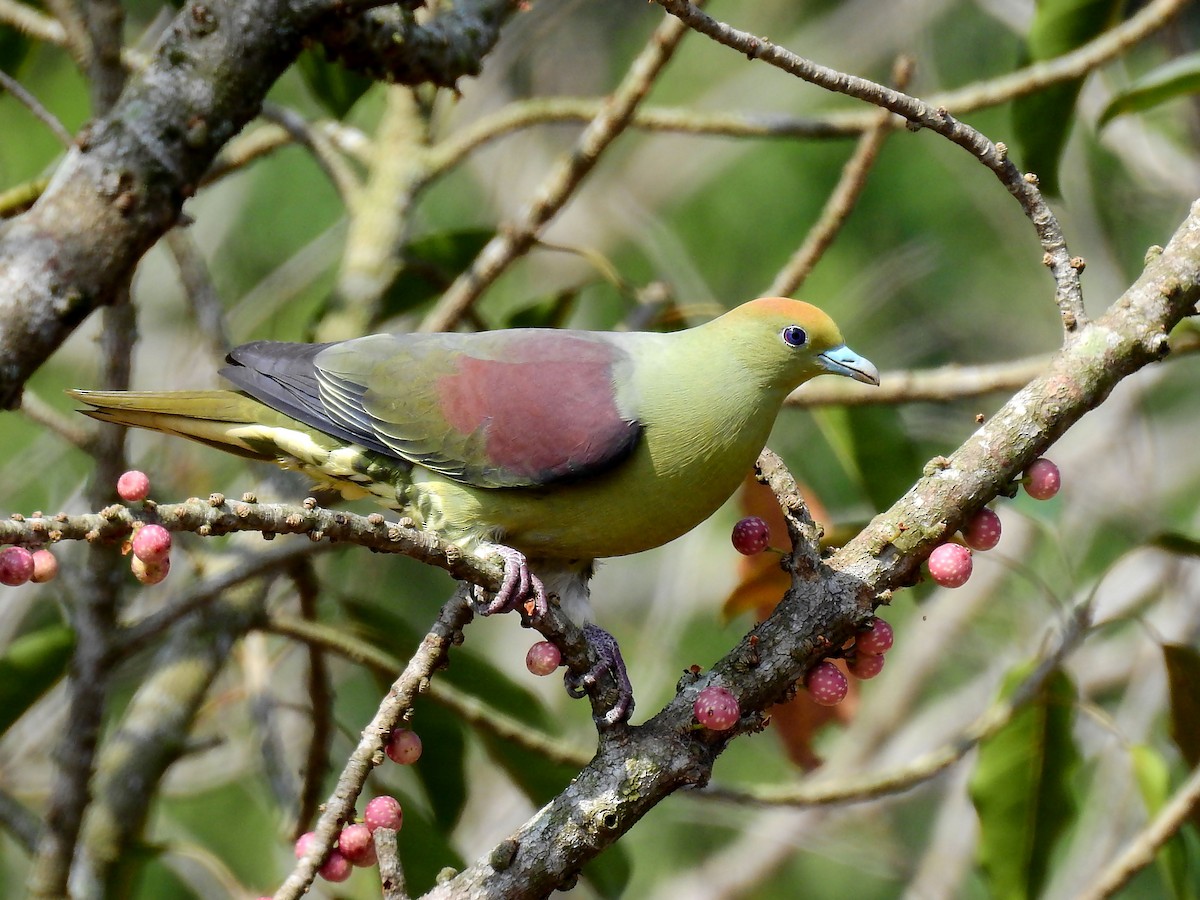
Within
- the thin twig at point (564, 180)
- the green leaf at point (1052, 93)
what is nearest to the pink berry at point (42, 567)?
the thin twig at point (564, 180)

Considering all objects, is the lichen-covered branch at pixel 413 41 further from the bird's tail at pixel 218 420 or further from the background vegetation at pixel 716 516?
the bird's tail at pixel 218 420

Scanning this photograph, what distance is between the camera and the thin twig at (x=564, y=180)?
108 inches

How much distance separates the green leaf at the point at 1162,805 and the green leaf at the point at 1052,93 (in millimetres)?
1262

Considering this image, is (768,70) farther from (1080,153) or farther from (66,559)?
(66,559)

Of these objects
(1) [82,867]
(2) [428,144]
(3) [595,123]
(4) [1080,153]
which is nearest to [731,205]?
(4) [1080,153]

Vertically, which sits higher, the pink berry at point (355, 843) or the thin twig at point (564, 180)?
the thin twig at point (564, 180)

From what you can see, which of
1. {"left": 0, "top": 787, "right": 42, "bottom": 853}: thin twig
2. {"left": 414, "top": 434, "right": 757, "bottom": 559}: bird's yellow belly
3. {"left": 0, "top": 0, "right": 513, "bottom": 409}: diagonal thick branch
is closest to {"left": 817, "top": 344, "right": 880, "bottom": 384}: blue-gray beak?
{"left": 414, "top": 434, "right": 757, "bottom": 559}: bird's yellow belly

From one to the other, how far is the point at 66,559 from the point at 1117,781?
326cm

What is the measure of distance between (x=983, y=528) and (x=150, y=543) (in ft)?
3.72

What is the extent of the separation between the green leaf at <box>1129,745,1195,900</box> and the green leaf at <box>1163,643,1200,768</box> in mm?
68

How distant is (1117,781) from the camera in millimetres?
4207

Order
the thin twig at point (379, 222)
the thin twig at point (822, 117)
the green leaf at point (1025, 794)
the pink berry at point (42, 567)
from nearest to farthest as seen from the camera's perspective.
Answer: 1. the pink berry at point (42, 567)
2. the green leaf at point (1025, 794)
3. the thin twig at point (822, 117)
4. the thin twig at point (379, 222)

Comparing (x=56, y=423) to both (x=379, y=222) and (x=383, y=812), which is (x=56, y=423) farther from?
(x=383, y=812)

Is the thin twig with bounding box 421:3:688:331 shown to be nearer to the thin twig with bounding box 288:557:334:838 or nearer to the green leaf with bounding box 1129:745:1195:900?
the thin twig with bounding box 288:557:334:838
